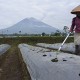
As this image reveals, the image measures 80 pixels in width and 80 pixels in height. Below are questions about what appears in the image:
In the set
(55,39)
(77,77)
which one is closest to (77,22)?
(77,77)

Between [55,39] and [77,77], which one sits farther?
[55,39]

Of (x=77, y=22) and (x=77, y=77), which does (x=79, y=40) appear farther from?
(x=77, y=77)

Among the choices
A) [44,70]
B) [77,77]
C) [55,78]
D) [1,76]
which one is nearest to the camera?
[77,77]

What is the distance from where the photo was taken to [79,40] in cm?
747

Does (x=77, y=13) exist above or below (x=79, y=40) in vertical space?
above

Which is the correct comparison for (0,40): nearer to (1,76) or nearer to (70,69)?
(1,76)

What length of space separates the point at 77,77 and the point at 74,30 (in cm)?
452

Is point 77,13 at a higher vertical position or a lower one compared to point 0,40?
higher

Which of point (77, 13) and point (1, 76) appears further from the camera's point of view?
point (1, 76)

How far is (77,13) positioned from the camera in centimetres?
728

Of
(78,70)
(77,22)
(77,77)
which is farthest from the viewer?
(77,22)

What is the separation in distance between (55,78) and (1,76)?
5513mm

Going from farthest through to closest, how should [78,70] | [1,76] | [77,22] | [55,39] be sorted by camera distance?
[55,39]
[1,76]
[77,22]
[78,70]

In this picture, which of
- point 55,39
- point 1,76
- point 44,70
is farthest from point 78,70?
point 55,39
